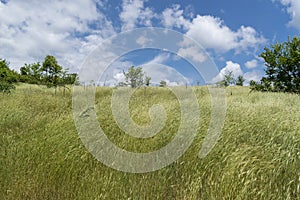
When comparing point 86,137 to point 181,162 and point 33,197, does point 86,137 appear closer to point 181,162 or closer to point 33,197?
point 33,197

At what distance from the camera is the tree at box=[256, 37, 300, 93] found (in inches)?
627

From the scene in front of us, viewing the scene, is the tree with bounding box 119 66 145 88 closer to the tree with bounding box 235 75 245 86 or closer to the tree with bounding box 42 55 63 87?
the tree with bounding box 42 55 63 87

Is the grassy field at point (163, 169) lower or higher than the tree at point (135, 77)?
lower

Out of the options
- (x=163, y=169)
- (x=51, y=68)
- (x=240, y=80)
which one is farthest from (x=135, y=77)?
(x=240, y=80)

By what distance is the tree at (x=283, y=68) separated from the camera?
52.2ft

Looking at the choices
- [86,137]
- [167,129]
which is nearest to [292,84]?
[167,129]

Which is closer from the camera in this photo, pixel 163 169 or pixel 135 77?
pixel 163 169

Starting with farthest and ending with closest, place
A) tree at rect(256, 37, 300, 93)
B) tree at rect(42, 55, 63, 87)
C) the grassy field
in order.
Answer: tree at rect(42, 55, 63, 87), tree at rect(256, 37, 300, 93), the grassy field

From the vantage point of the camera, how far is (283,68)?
1652cm

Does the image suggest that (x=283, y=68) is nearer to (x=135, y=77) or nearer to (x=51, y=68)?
(x=135, y=77)

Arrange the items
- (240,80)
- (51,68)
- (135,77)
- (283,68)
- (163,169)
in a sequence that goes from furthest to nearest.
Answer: (240,80) → (51,68) → (283,68) → (135,77) → (163,169)

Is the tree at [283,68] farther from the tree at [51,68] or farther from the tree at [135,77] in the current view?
the tree at [51,68]

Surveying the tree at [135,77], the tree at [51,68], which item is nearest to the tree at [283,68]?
Result: the tree at [135,77]

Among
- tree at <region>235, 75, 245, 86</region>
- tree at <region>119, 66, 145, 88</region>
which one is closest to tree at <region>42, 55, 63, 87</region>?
tree at <region>119, 66, 145, 88</region>
